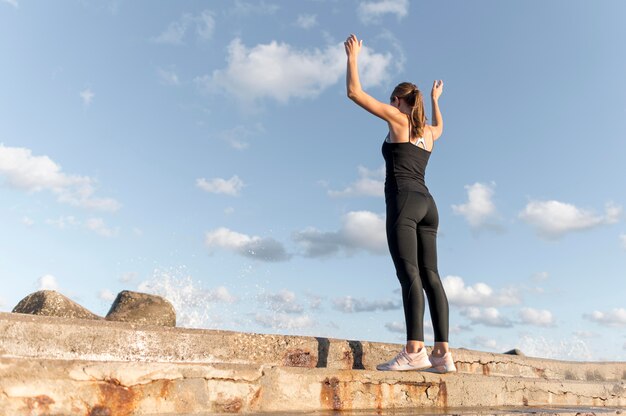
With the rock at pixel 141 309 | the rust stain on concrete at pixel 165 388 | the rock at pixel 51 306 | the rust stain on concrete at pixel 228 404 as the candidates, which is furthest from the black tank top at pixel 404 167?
the rock at pixel 51 306

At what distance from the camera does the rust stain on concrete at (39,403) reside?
2.87 meters

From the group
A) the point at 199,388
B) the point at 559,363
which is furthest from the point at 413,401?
the point at 559,363

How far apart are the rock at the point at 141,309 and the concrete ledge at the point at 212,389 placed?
3.26 m

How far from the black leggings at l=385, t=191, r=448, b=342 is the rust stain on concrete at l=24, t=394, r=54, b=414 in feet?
7.88

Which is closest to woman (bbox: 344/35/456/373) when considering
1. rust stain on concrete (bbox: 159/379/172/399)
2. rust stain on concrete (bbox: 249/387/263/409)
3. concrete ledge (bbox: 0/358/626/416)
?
concrete ledge (bbox: 0/358/626/416)

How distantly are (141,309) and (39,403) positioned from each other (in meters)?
3.78

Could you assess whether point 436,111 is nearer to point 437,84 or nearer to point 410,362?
point 437,84

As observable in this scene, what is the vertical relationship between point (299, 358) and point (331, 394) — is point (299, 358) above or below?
above

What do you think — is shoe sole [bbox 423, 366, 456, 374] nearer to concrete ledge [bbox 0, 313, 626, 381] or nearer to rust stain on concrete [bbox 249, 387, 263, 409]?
concrete ledge [bbox 0, 313, 626, 381]

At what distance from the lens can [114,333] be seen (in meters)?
4.02

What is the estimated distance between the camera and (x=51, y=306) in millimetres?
6074

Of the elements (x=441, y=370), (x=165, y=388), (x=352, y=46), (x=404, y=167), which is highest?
(x=352, y=46)

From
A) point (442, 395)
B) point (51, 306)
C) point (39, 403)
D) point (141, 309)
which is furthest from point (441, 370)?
point (51, 306)

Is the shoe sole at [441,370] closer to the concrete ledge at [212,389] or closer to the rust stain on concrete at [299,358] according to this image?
the concrete ledge at [212,389]
